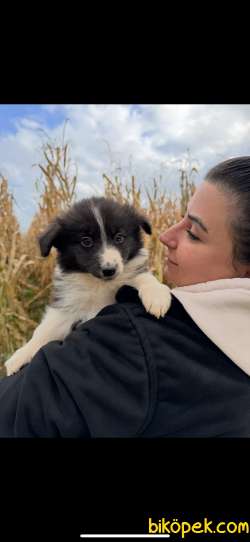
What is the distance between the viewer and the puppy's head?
182 cm

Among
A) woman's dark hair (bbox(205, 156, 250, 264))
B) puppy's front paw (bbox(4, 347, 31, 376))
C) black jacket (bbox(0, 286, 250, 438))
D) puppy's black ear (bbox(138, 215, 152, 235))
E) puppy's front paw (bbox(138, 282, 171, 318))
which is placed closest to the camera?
black jacket (bbox(0, 286, 250, 438))

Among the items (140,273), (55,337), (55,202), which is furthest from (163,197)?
(55,337)

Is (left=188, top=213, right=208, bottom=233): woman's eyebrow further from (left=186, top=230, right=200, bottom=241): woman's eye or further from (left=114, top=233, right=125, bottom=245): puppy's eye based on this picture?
(left=114, top=233, right=125, bottom=245): puppy's eye

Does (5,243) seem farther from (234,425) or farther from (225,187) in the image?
(234,425)

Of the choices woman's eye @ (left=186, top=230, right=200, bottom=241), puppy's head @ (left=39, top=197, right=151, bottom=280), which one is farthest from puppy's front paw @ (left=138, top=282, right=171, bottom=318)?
puppy's head @ (left=39, top=197, right=151, bottom=280)

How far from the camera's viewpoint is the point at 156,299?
1.43 m

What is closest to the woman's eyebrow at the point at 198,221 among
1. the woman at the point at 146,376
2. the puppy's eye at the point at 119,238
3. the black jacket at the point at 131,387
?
the woman at the point at 146,376

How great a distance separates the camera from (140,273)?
6.20 feet

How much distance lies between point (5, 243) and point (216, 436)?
213 cm

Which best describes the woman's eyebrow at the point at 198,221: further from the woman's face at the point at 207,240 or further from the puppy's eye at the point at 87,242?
the puppy's eye at the point at 87,242

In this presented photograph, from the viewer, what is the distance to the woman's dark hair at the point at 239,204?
4.93 feet

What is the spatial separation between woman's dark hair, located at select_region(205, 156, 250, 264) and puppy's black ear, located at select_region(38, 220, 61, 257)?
24.3 inches

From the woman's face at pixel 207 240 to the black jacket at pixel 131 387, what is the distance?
239mm
